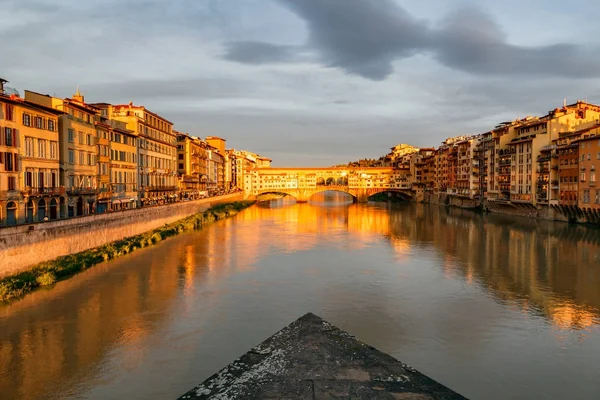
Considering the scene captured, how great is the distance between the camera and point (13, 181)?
2677cm

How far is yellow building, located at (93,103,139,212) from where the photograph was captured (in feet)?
131

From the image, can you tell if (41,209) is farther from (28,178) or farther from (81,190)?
(81,190)

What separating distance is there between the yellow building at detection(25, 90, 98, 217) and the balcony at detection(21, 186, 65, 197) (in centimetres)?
121

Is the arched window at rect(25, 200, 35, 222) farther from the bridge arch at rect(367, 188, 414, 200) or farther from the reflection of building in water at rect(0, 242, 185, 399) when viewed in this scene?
the bridge arch at rect(367, 188, 414, 200)

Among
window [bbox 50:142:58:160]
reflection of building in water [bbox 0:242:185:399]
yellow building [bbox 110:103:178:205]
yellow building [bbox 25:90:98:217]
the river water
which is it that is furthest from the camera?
yellow building [bbox 110:103:178:205]

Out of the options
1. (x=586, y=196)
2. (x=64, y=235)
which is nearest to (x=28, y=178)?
(x=64, y=235)

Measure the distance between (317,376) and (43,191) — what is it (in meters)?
29.5

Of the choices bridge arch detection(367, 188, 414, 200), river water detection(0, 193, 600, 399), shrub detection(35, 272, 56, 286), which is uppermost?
bridge arch detection(367, 188, 414, 200)

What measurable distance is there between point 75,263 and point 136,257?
5.62 metres

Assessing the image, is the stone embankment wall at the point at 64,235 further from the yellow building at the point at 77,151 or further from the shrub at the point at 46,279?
the yellow building at the point at 77,151

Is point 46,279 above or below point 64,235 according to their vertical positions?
below

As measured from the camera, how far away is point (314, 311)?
1886 centimetres

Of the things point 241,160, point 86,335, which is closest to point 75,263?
point 86,335

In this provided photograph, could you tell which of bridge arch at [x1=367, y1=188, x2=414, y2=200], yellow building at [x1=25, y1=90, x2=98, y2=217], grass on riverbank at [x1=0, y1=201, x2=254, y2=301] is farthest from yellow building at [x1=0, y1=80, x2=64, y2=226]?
bridge arch at [x1=367, y1=188, x2=414, y2=200]
